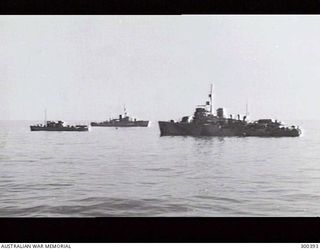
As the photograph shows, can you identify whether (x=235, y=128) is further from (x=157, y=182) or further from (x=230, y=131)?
(x=157, y=182)

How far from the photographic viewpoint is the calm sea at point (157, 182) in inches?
199

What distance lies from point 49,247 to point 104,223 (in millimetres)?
646

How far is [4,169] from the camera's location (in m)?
5.30

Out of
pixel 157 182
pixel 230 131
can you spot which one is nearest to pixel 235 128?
pixel 230 131

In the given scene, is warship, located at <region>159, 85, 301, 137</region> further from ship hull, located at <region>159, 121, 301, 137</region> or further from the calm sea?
the calm sea

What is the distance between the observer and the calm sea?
5051 mm

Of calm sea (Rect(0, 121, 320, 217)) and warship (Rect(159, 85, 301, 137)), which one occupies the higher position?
warship (Rect(159, 85, 301, 137))

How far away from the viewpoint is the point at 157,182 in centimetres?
553

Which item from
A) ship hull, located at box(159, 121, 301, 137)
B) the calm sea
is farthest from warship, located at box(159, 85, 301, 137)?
the calm sea
